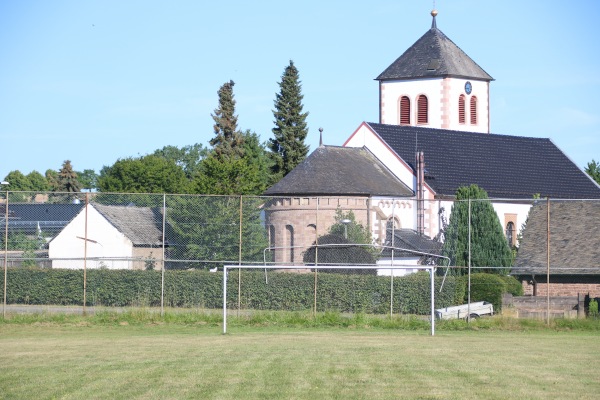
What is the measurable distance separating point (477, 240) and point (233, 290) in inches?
544

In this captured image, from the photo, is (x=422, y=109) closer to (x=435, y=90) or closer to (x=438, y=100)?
(x=438, y=100)

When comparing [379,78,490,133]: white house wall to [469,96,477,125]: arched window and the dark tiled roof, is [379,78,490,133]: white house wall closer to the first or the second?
[469,96,477,125]: arched window

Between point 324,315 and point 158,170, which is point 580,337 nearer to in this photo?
point 324,315

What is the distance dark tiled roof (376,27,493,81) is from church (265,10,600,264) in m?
0.09

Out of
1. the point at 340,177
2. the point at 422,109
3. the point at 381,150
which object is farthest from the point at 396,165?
the point at 422,109

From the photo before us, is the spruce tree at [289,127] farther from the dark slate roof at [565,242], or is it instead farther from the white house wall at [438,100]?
the dark slate roof at [565,242]

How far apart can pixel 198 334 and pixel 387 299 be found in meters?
9.64

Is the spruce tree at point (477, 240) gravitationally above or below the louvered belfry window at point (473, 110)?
below

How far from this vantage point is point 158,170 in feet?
347

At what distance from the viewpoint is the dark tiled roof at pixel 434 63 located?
2906 inches

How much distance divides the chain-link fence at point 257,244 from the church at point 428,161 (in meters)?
12.2

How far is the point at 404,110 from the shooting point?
7456 centimetres

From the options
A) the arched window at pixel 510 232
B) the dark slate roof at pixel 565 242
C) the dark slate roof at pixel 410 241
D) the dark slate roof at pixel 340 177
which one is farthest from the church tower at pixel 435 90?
the dark slate roof at pixel 565 242

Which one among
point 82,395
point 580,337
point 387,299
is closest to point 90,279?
point 387,299
